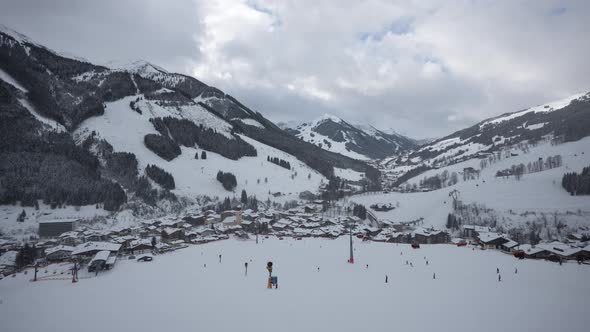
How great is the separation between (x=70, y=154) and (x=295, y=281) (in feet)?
350

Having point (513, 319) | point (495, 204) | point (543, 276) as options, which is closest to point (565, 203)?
point (495, 204)

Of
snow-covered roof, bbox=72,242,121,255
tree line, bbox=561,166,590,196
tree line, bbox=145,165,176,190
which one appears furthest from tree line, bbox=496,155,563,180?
snow-covered roof, bbox=72,242,121,255

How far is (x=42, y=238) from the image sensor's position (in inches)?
2504

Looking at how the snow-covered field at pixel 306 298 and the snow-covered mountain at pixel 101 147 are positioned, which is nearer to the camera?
the snow-covered field at pixel 306 298

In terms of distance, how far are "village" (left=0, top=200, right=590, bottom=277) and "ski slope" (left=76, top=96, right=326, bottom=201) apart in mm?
38150

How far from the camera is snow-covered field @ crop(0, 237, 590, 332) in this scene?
1770 cm

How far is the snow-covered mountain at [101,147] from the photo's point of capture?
85.4m

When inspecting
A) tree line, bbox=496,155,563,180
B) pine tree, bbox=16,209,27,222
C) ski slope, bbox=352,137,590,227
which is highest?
tree line, bbox=496,155,563,180

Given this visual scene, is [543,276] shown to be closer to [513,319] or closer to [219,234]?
[513,319]

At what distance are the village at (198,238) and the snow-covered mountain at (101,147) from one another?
899 inches

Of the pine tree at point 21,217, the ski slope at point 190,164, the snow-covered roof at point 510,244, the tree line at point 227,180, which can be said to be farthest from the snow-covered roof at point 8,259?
the tree line at point 227,180

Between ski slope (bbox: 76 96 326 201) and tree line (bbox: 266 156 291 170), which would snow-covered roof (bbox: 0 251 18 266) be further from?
tree line (bbox: 266 156 291 170)

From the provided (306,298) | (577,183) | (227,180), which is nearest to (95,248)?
(306,298)

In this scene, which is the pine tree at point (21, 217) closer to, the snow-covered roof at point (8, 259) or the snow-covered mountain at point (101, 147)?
the snow-covered mountain at point (101, 147)
